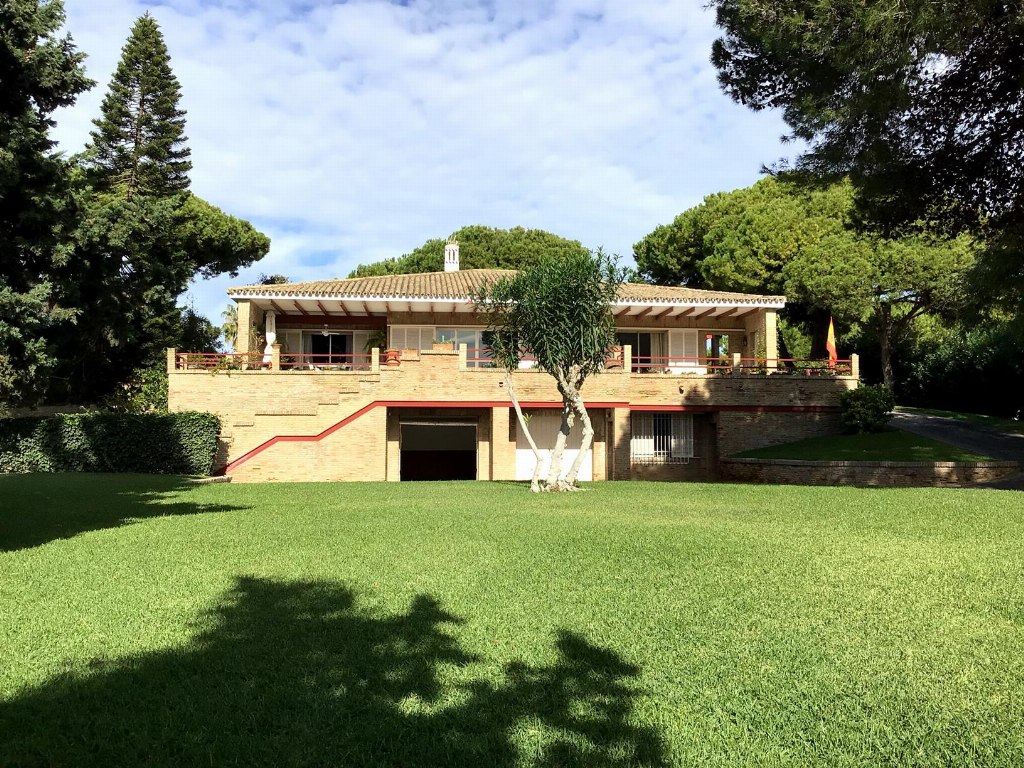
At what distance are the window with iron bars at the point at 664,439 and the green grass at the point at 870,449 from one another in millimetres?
2065

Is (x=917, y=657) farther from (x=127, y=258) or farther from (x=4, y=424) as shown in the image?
(x=4, y=424)

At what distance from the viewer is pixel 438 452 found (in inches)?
1109

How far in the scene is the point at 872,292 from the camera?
3294 cm

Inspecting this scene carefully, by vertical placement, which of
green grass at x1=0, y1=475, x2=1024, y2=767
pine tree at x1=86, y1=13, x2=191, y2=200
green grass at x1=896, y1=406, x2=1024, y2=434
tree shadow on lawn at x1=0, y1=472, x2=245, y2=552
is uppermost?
pine tree at x1=86, y1=13, x2=191, y2=200

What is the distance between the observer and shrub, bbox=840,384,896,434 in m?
24.5

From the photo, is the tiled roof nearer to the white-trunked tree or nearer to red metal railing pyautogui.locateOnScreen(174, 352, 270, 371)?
red metal railing pyautogui.locateOnScreen(174, 352, 270, 371)

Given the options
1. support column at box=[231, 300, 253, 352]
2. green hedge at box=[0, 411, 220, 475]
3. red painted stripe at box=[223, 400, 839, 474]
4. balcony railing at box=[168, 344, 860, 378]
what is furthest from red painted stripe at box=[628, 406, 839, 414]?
green hedge at box=[0, 411, 220, 475]

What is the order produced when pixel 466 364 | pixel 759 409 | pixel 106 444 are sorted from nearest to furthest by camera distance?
1. pixel 106 444
2. pixel 759 409
3. pixel 466 364

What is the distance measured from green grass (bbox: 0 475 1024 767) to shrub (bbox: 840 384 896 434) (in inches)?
588

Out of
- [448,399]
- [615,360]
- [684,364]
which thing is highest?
[615,360]

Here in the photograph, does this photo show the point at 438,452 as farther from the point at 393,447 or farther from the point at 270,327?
the point at 270,327

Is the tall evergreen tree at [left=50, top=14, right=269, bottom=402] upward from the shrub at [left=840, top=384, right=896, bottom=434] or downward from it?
upward

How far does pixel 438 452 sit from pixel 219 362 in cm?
810

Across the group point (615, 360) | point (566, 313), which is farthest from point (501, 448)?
point (566, 313)
